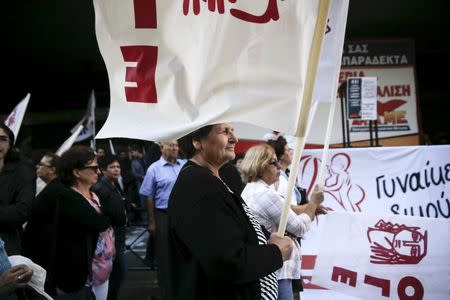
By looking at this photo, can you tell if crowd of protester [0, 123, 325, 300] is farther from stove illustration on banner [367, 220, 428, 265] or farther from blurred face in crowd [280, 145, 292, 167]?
stove illustration on banner [367, 220, 428, 265]

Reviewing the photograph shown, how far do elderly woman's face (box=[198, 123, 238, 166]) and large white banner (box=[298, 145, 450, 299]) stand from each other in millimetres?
3611

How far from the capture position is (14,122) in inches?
285

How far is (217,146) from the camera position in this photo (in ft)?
8.77

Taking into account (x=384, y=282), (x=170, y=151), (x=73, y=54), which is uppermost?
(x=73, y=54)

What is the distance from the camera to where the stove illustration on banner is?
538cm

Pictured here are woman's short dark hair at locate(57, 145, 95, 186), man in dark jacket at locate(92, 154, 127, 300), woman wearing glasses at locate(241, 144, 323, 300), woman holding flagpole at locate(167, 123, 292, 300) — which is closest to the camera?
woman holding flagpole at locate(167, 123, 292, 300)

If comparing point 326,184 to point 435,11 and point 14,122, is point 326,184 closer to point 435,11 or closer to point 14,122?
point 14,122

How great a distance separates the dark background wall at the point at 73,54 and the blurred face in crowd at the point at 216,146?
8.05 meters

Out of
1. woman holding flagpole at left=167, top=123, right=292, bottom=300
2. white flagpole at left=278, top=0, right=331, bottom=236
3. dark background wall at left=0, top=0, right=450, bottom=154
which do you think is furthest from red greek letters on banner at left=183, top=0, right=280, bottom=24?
dark background wall at left=0, top=0, right=450, bottom=154

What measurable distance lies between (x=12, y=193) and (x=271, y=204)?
169cm

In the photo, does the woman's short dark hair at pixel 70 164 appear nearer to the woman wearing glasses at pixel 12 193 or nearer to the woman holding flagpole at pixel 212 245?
the woman wearing glasses at pixel 12 193

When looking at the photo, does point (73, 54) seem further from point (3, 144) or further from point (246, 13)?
point (246, 13)

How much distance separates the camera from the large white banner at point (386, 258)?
5.33 metres

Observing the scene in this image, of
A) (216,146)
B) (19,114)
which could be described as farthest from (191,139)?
(19,114)
